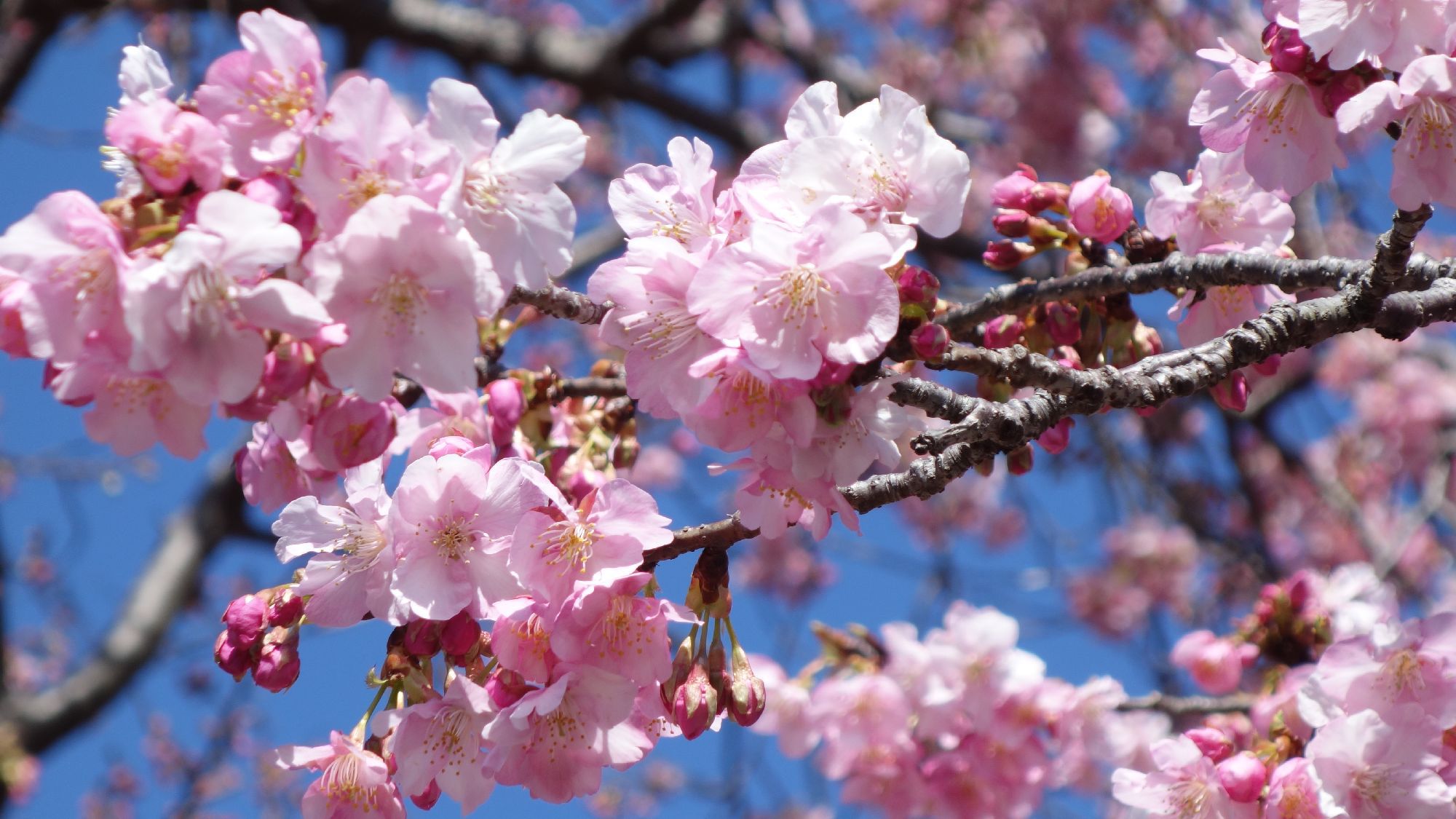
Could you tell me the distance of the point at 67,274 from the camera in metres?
1.00

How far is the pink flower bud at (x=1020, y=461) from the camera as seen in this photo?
55.9 inches

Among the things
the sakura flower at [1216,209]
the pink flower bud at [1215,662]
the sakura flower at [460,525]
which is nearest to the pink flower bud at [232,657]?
the sakura flower at [460,525]

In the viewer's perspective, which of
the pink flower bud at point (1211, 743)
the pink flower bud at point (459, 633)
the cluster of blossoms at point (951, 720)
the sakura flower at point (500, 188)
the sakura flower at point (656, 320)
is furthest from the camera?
the cluster of blossoms at point (951, 720)

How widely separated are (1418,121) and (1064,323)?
46cm

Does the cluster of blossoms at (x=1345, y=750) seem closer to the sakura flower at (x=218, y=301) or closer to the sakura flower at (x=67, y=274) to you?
the sakura flower at (x=218, y=301)

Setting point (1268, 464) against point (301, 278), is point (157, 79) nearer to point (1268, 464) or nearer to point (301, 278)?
point (301, 278)

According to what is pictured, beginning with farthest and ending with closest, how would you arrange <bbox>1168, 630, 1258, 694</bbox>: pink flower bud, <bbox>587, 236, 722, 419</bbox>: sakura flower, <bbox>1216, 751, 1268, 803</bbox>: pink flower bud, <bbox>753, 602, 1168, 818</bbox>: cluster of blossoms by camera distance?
<bbox>753, 602, 1168, 818</bbox>: cluster of blossoms
<bbox>1168, 630, 1258, 694</bbox>: pink flower bud
<bbox>1216, 751, 1268, 803</bbox>: pink flower bud
<bbox>587, 236, 722, 419</bbox>: sakura flower

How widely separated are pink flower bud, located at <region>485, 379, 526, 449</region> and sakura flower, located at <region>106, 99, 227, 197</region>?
53cm

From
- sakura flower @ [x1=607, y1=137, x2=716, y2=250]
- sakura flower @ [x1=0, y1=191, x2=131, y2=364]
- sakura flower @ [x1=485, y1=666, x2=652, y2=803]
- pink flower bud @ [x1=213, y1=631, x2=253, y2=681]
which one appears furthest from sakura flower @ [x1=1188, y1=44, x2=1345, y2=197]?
pink flower bud @ [x1=213, y1=631, x2=253, y2=681]

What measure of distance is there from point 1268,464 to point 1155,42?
3.17 metres

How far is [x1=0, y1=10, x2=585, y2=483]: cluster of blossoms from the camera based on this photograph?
98cm

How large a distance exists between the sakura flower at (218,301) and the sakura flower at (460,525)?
0.30m

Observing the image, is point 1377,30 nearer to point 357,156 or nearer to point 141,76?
point 357,156

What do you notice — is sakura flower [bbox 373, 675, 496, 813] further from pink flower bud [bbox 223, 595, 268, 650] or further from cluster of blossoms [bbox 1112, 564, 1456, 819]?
cluster of blossoms [bbox 1112, 564, 1456, 819]
